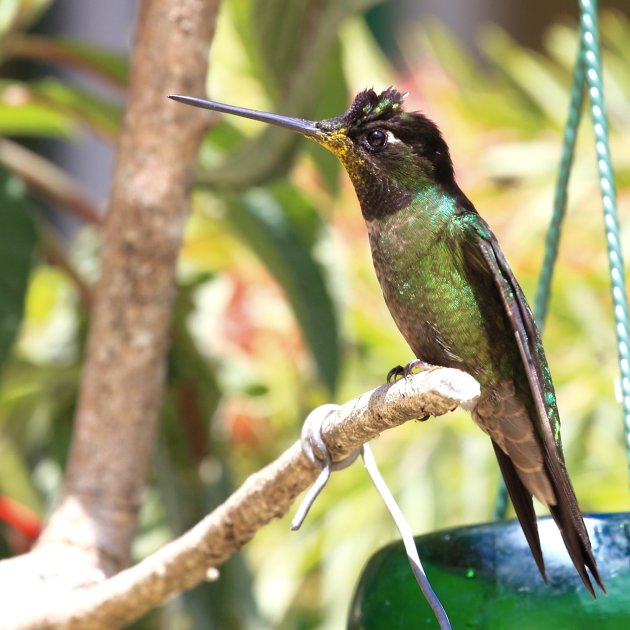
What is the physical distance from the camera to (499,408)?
37.7 inches

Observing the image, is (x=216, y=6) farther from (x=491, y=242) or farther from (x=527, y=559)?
(x=527, y=559)

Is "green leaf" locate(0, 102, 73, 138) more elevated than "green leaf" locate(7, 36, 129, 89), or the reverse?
"green leaf" locate(7, 36, 129, 89)

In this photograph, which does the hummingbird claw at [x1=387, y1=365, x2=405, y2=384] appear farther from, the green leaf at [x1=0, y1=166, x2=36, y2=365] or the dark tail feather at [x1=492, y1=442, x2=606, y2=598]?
the green leaf at [x1=0, y1=166, x2=36, y2=365]

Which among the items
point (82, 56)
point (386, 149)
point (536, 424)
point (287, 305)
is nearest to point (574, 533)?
point (536, 424)

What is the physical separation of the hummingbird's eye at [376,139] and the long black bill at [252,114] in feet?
0.27

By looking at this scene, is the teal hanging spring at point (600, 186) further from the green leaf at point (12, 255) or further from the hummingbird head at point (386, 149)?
the green leaf at point (12, 255)

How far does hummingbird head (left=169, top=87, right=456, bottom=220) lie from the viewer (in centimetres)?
99

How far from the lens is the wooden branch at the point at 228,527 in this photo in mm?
754

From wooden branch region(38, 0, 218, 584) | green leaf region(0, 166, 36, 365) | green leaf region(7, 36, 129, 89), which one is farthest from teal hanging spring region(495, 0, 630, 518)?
green leaf region(7, 36, 129, 89)

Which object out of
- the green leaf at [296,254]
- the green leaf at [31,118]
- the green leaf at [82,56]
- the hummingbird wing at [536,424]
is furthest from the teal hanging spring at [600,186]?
the green leaf at [31,118]

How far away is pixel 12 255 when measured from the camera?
4.87 ft

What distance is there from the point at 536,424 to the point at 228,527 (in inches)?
11.0

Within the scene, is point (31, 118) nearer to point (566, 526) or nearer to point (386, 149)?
point (386, 149)

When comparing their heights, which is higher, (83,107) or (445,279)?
(83,107)
